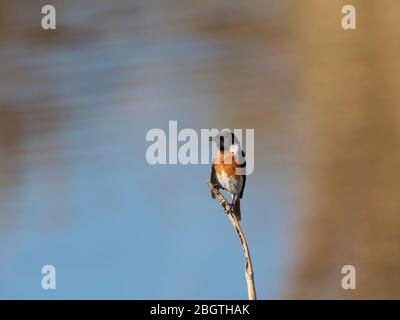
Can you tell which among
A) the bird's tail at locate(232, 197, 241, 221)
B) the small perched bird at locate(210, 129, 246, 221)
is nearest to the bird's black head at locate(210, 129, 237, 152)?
the small perched bird at locate(210, 129, 246, 221)

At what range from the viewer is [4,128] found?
1.51 metres

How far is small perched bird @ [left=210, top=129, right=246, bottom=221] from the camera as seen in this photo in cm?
137

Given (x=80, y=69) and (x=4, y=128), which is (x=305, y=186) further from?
(x=4, y=128)

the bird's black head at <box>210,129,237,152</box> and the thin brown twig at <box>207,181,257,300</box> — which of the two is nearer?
the thin brown twig at <box>207,181,257,300</box>

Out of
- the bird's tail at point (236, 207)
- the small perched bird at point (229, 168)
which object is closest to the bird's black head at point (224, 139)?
the small perched bird at point (229, 168)

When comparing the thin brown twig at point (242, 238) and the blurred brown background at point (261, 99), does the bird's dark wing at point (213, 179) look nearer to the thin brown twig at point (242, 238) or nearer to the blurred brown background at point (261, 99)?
the thin brown twig at point (242, 238)

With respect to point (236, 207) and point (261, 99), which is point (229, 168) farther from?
point (261, 99)

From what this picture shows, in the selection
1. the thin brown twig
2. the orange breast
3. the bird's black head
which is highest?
the bird's black head

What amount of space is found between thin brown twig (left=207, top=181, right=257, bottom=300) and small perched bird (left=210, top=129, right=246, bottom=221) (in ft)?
0.11

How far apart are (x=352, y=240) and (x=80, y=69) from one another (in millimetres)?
847

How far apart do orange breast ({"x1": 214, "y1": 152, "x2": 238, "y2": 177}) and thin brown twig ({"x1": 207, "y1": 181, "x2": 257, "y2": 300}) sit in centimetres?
5

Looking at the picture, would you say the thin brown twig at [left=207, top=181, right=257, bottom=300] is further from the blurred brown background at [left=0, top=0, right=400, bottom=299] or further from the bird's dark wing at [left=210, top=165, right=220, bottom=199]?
the blurred brown background at [left=0, top=0, right=400, bottom=299]

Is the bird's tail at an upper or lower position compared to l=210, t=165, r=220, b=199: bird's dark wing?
lower
